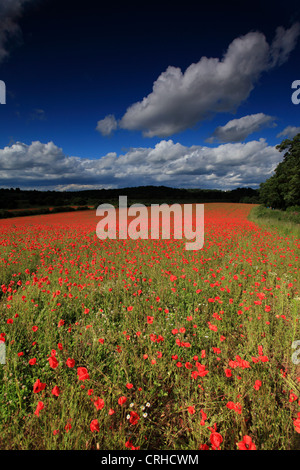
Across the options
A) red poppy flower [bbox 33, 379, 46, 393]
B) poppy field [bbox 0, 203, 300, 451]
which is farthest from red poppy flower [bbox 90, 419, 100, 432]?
red poppy flower [bbox 33, 379, 46, 393]

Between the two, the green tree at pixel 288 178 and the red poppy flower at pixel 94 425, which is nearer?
the red poppy flower at pixel 94 425

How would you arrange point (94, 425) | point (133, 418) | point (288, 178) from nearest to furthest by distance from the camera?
point (94, 425), point (133, 418), point (288, 178)

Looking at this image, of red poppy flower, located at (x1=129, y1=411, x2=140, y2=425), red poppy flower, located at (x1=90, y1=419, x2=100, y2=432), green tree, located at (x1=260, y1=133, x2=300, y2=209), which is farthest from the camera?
green tree, located at (x1=260, y1=133, x2=300, y2=209)

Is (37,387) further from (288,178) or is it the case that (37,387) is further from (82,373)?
(288,178)

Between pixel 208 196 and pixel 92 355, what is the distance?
80.7 metres

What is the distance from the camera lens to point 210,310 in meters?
4.00

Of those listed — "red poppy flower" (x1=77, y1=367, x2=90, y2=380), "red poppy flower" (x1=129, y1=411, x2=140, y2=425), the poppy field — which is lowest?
the poppy field

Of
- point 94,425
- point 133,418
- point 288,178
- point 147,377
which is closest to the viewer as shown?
point 94,425

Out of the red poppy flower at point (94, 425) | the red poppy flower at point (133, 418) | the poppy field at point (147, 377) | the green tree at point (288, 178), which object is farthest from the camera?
the green tree at point (288, 178)

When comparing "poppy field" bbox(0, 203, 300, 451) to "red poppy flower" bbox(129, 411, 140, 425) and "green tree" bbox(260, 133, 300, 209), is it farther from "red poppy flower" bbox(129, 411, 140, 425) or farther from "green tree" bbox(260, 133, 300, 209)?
"green tree" bbox(260, 133, 300, 209)

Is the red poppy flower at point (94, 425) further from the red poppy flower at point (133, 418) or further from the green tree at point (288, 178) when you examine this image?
the green tree at point (288, 178)

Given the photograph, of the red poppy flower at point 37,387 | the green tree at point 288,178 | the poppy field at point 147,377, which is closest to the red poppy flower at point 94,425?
the poppy field at point 147,377

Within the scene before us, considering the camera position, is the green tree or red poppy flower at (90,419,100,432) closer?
red poppy flower at (90,419,100,432)

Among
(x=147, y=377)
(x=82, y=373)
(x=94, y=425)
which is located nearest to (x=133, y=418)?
(x=94, y=425)
